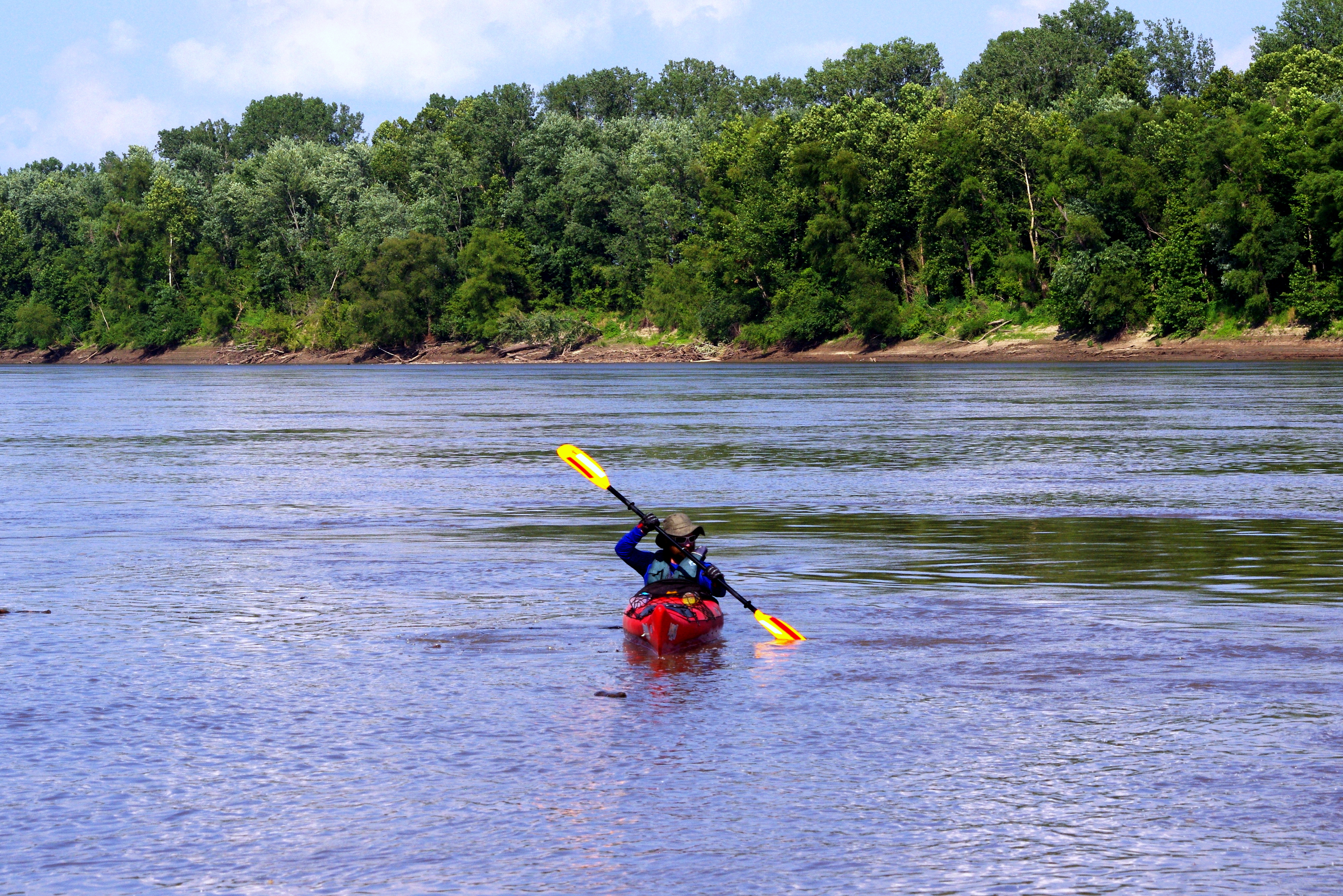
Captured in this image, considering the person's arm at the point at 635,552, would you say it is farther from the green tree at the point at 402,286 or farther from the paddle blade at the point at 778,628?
the green tree at the point at 402,286

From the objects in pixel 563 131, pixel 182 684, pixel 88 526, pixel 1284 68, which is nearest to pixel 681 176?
pixel 563 131

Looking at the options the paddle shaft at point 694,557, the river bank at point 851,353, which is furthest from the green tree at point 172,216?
the paddle shaft at point 694,557

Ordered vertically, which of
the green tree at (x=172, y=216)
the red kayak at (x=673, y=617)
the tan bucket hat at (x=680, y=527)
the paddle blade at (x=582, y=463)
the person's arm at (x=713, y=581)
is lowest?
the red kayak at (x=673, y=617)

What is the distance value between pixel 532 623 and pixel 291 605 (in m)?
3.24

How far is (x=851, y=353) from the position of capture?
14150 centimetres

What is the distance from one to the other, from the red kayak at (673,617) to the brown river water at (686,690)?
30 centimetres

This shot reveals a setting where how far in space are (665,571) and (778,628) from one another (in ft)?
4.79

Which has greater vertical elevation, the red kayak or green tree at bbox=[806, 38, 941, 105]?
green tree at bbox=[806, 38, 941, 105]

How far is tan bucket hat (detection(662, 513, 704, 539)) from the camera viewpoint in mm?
16750

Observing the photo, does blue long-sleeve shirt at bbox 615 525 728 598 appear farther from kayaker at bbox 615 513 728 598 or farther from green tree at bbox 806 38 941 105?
green tree at bbox 806 38 941 105

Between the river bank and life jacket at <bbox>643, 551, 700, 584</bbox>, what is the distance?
99505mm

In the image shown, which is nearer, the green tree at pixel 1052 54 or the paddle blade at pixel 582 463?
the paddle blade at pixel 582 463

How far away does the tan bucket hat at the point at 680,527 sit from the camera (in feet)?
55.0

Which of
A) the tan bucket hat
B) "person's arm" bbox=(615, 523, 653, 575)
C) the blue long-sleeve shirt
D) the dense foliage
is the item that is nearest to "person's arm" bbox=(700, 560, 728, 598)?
the blue long-sleeve shirt
